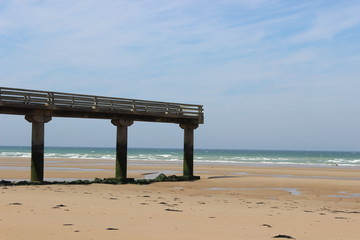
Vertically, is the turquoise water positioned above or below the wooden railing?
below

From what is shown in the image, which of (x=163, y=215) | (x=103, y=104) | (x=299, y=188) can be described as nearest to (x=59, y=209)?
(x=163, y=215)

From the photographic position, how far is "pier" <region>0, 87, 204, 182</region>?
21.0 m

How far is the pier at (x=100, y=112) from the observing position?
21.0 m

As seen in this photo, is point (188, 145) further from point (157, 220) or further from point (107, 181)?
point (157, 220)

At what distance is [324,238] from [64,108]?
49.7ft

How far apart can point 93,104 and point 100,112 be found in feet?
1.80

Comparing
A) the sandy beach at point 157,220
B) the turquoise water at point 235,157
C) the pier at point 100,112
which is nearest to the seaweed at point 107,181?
the pier at point 100,112

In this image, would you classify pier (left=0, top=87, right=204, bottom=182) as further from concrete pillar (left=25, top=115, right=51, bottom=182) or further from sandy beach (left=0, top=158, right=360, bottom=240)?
sandy beach (left=0, top=158, right=360, bottom=240)

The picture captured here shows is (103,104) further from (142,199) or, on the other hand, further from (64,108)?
(142,199)

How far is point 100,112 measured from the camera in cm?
2355

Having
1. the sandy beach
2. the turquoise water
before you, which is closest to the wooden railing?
the sandy beach

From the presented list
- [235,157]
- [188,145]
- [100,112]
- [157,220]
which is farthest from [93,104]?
[235,157]

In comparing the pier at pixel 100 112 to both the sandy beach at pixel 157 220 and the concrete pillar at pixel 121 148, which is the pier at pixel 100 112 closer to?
the concrete pillar at pixel 121 148

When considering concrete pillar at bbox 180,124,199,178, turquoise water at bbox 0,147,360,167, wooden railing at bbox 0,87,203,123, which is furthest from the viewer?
turquoise water at bbox 0,147,360,167
